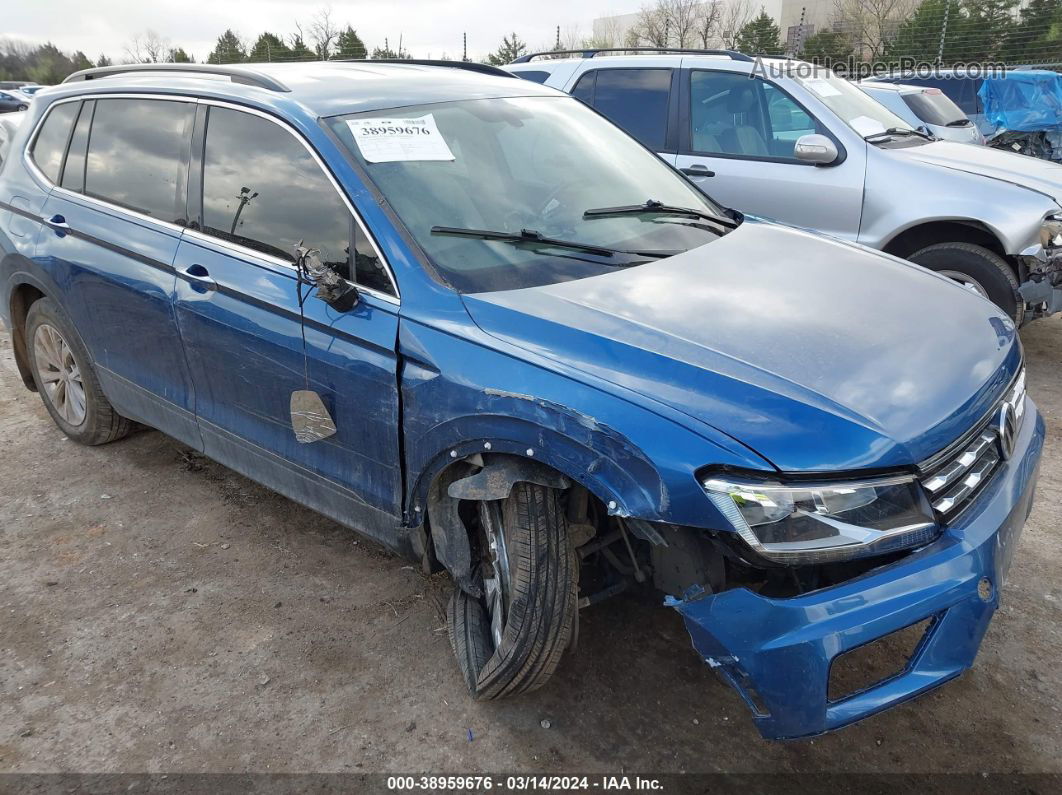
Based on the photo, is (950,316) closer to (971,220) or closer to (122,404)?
(971,220)

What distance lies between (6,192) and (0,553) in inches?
71.9

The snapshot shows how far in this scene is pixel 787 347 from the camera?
2189 mm

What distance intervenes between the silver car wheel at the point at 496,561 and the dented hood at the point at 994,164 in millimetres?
4190

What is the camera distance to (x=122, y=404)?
3.75 metres

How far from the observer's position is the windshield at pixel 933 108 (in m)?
9.74

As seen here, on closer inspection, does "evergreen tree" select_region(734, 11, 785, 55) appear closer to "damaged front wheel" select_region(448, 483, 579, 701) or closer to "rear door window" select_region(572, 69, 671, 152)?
"rear door window" select_region(572, 69, 671, 152)

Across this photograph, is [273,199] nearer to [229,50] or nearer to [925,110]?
[925,110]

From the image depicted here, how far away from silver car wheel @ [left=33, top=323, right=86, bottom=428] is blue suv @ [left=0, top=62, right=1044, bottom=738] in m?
0.44

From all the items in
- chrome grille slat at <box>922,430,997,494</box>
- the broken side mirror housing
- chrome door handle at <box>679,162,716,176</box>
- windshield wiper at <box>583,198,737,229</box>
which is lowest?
chrome grille slat at <box>922,430,997,494</box>

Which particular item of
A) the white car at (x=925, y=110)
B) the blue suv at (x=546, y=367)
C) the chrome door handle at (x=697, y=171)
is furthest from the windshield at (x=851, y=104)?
the white car at (x=925, y=110)

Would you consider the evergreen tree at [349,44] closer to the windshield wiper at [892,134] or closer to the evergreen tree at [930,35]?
the evergreen tree at [930,35]

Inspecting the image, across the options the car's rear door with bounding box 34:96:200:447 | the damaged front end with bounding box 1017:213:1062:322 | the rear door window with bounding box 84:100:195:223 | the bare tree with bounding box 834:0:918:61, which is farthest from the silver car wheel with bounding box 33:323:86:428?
the bare tree with bounding box 834:0:918:61

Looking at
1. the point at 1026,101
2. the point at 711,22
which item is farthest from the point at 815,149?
the point at 711,22

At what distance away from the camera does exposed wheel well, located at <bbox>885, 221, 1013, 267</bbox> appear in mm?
4977
